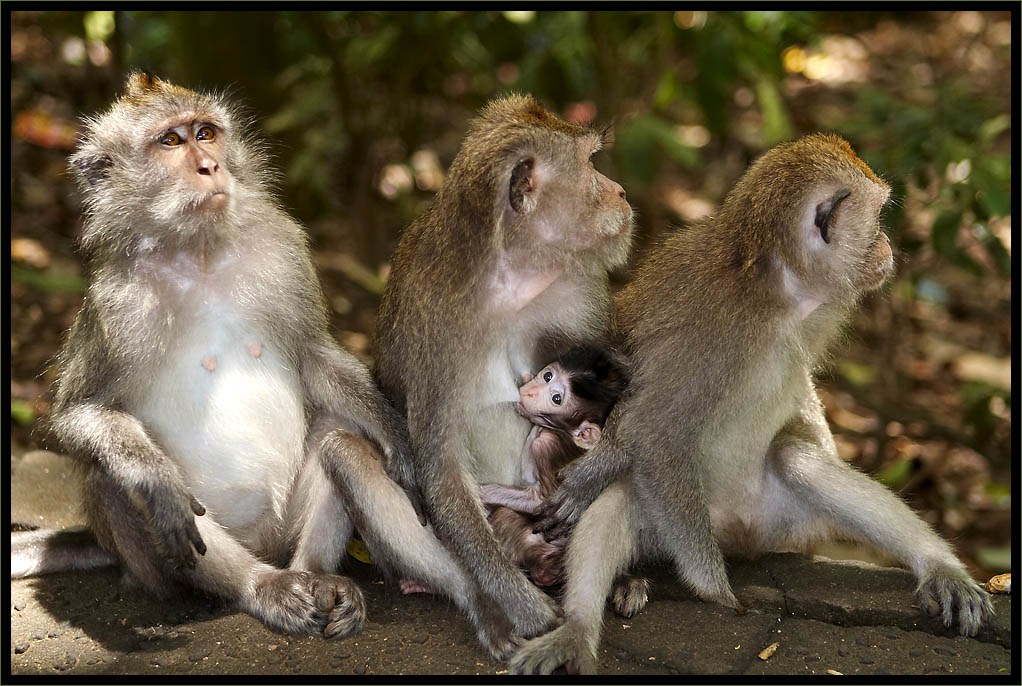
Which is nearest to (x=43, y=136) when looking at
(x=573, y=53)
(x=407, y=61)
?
(x=407, y=61)

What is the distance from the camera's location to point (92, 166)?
430 cm

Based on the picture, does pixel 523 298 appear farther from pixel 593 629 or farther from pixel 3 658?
pixel 3 658

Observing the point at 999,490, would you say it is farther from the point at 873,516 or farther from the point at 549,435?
the point at 549,435

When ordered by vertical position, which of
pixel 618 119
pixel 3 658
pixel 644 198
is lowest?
pixel 3 658

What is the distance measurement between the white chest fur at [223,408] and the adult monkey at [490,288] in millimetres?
511

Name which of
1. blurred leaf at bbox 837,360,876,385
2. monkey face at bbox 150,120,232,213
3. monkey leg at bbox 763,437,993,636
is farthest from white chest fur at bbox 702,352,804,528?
blurred leaf at bbox 837,360,876,385

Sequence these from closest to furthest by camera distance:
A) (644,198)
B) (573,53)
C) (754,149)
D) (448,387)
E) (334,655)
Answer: (334,655) < (448,387) < (573,53) < (644,198) < (754,149)

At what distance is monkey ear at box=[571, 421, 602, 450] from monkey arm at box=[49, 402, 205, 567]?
61.0 inches

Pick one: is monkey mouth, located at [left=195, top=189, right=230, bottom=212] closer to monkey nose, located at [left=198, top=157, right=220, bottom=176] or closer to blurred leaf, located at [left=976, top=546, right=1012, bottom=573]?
monkey nose, located at [left=198, top=157, right=220, bottom=176]

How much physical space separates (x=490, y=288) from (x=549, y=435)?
2.35 ft

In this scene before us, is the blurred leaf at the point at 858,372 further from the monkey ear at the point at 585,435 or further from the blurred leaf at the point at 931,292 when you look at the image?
the monkey ear at the point at 585,435

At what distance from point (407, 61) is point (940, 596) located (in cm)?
590

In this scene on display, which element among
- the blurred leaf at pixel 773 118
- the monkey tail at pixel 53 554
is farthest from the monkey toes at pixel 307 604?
the blurred leaf at pixel 773 118

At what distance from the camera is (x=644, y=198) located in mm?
10055
